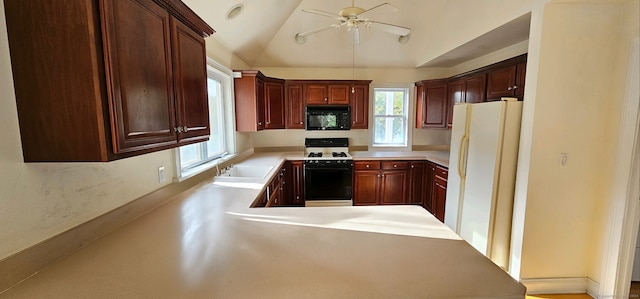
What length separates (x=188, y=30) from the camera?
1441 mm

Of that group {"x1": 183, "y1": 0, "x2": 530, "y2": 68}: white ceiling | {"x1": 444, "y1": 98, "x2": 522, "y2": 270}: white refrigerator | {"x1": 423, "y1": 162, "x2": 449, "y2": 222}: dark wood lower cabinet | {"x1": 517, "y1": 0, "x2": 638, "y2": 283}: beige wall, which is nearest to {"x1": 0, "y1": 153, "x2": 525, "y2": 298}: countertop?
→ {"x1": 444, "y1": 98, "x2": 522, "y2": 270}: white refrigerator

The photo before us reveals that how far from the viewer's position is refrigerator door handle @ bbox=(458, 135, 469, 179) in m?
2.56

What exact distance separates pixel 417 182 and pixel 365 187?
82cm

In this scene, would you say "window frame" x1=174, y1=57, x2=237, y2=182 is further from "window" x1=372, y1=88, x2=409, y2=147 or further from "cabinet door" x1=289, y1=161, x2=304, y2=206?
"window" x1=372, y1=88, x2=409, y2=147

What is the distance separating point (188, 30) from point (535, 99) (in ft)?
8.11

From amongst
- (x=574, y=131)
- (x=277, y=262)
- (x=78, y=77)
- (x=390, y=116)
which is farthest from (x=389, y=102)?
(x=78, y=77)

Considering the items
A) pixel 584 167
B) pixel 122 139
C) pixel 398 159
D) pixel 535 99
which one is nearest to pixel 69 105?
pixel 122 139

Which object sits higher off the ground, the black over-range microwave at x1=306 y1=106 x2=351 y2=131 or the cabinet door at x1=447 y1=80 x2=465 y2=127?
the cabinet door at x1=447 y1=80 x2=465 y2=127

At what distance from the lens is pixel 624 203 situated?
5.98ft

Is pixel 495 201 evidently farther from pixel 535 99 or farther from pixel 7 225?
pixel 7 225

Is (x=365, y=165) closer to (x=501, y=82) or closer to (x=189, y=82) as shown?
(x=501, y=82)

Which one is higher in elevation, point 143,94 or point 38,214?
point 143,94

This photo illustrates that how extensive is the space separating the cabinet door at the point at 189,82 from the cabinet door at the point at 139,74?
0.21 ft

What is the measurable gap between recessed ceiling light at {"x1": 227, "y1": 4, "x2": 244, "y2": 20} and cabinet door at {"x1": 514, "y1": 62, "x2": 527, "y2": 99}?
9.29 ft
